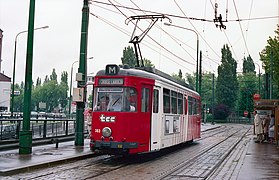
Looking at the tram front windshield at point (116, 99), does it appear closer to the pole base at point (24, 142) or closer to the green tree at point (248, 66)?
the pole base at point (24, 142)

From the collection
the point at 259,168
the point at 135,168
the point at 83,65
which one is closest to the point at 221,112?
the point at 83,65

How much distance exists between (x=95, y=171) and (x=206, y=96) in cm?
10660

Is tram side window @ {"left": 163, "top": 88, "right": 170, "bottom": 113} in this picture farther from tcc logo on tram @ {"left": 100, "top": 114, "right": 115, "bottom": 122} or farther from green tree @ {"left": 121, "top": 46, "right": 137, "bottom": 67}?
green tree @ {"left": 121, "top": 46, "right": 137, "bottom": 67}

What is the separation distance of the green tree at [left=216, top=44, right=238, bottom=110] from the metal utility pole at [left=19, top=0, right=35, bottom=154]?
83.7 metres

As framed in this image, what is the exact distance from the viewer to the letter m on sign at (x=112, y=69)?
51.3 feet

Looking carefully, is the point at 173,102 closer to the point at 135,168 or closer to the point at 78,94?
the point at 78,94

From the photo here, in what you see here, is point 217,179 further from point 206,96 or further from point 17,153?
point 206,96

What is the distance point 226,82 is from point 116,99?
8393 cm

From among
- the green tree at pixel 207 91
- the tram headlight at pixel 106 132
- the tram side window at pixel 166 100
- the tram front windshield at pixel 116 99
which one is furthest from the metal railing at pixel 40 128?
the green tree at pixel 207 91

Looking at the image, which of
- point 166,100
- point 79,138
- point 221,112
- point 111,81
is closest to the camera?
point 111,81

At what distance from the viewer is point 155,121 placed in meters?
16.6

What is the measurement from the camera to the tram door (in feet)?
53.7

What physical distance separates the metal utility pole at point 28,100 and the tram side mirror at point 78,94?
10.9ft

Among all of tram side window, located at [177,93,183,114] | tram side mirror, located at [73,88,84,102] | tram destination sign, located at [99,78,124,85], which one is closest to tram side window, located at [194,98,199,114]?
tram side window, located at [177,93,183,114]
